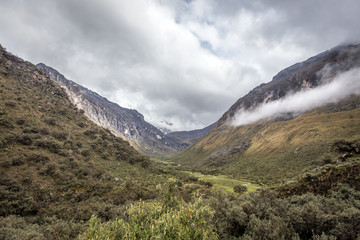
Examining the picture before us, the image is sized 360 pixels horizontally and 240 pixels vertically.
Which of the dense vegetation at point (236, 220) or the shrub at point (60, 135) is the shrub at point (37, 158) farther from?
the dense vegetation at point (236, 220)

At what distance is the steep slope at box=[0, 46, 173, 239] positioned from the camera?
70.1 ft

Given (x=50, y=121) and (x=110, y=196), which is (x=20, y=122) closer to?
(x=50, y=121)

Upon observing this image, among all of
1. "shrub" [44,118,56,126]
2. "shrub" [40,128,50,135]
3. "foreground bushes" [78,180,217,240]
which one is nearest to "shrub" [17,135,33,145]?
"shrub" [40,128,50,135]

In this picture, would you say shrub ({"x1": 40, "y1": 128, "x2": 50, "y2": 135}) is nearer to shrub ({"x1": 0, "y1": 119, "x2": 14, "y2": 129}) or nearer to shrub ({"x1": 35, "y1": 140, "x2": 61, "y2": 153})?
shrub ({"x1": 35, "y1": 140, "x2": 61, "y2": 153})

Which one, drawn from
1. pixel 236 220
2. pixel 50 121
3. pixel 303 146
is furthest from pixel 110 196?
pixel 303 146

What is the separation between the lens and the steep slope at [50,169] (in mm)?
21359

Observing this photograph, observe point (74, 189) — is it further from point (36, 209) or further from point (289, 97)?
point (289, 97)

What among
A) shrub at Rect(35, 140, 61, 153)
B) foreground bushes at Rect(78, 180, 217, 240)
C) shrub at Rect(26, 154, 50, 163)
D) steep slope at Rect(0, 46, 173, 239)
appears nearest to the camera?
foreground bushes at Rect(78, 180, 217, 240)

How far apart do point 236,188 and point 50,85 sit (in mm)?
101994

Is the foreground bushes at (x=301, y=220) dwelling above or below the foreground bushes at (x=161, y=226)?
below

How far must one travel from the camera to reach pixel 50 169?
106ft

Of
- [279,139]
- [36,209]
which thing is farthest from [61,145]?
[279,139]

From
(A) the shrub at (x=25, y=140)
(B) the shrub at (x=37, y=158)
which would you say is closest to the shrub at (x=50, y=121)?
(A) the shrub at (x=25, y=140)

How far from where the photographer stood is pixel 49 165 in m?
32.5
